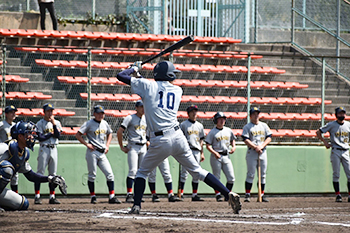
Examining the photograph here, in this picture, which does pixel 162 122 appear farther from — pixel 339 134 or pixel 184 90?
pixel 184 90

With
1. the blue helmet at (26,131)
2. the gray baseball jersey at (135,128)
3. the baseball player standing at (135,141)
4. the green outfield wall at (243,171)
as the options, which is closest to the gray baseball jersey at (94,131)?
the baseball player standing at (135,141)

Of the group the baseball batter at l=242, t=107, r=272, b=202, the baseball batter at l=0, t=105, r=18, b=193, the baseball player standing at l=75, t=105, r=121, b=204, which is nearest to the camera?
the baseball batter at l=0, t=105, r=18, b=193

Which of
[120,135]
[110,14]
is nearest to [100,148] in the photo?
[120,135]

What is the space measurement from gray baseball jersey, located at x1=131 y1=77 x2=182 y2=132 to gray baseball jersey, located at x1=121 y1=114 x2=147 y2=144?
3.92 metres

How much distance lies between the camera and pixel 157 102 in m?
7.23

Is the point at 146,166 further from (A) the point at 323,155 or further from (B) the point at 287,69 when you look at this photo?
(B) the point at 287,69

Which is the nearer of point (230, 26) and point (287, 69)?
point (287, 69)

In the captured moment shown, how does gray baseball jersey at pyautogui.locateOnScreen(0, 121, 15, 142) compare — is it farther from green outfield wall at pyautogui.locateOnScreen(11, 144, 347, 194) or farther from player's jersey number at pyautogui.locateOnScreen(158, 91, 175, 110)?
player's jersey number at pyautogui.locateOnScreen(158, 91, 175, 110)

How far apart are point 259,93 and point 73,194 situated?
5.79 metres

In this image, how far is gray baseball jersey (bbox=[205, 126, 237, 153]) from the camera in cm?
1192

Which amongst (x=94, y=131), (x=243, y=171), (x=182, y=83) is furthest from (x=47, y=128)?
Answer: (x=243, y=171)

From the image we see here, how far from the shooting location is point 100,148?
1091cm

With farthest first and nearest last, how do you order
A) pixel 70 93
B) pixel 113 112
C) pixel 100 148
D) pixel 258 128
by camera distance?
pixel 70 93 < pixel 113 112 < pixel 258 128 < pixel 100 148

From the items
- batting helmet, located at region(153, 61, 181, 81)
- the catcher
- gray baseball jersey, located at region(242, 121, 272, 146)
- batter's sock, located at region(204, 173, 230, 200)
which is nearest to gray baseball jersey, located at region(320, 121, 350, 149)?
gray baseball jersey, located at region(242, 121, 272, 146)
